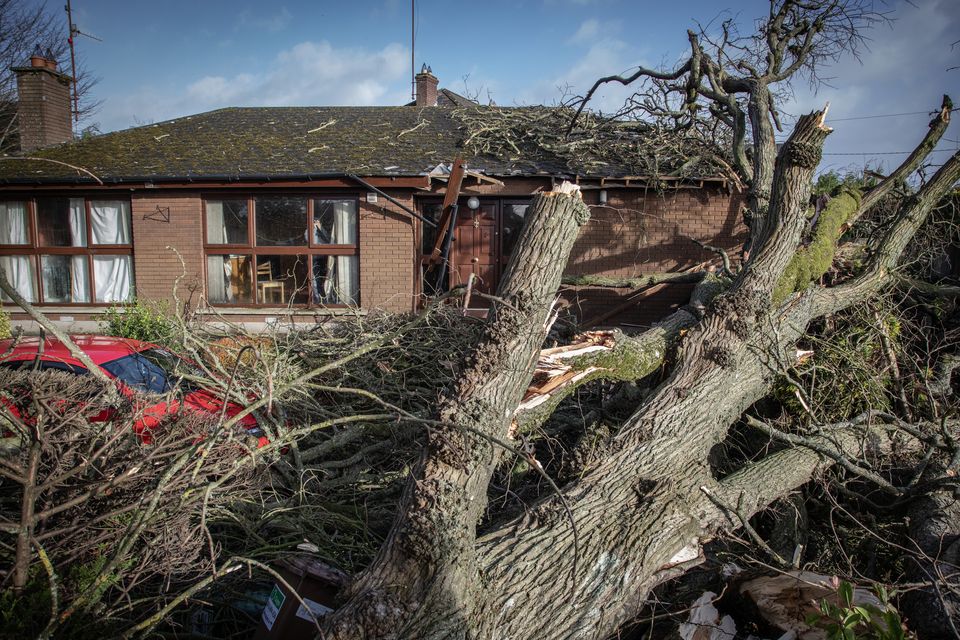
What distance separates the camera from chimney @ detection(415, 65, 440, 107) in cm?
1469

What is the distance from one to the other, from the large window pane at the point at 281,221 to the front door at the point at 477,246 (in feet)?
9.12

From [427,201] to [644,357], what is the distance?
6500 millimetres

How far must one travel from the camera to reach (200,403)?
15.1ft

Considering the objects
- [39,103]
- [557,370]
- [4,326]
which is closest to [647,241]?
[557,370]

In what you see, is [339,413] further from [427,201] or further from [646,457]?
[427,201]

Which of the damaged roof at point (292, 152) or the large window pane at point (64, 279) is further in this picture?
the large window pane at point (64, 279)

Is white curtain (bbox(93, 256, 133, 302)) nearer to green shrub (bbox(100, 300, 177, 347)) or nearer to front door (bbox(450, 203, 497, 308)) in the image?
green shrub (bbox(100, 300, 177, 347))

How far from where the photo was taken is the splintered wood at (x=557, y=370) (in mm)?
4203

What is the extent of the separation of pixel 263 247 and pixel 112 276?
9.84ft

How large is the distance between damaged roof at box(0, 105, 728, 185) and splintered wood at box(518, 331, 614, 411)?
5457 millimetres

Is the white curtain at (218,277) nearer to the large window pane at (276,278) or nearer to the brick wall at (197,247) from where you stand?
the brick wall at (197,247)

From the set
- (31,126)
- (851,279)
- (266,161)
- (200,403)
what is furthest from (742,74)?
(31,126)

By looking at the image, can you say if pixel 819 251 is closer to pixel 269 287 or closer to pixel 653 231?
pixel 653 231

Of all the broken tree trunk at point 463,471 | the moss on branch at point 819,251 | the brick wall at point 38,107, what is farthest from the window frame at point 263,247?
the moss on branch at point 819,251
